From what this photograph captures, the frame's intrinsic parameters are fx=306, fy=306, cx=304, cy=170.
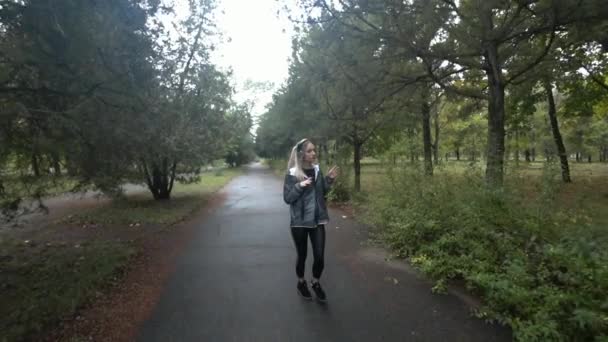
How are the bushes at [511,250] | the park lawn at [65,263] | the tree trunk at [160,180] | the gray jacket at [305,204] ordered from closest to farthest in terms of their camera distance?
the bushes at [511,250], the park lawn at [65,263], the gray jacket at [305,204], the tree trunk at [160,180]

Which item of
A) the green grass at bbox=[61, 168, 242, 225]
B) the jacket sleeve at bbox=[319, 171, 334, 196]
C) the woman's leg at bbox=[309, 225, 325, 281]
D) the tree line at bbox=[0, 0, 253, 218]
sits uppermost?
the tree line at bbox=[0, 0, 253, 218]

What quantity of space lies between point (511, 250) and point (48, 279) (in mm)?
6435

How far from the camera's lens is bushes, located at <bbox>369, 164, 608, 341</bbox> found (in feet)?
9.08

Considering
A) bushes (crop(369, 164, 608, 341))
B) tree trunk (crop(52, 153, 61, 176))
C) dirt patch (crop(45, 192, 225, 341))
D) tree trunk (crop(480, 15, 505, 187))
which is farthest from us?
tree trunk (crop(480, 15, 505, 187))

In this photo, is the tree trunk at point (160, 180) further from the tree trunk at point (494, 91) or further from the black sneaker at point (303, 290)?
the tree trunk at point (494, 91)

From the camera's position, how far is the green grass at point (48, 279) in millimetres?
3295

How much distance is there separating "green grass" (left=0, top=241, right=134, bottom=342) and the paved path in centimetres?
100

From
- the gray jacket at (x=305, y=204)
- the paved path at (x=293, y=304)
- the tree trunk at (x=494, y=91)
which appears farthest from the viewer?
the tree trunk at (x=494, y=91)

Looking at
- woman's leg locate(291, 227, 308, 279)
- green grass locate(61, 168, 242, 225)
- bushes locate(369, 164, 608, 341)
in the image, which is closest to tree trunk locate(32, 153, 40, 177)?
green grass locate(61, 168, 242, 225)

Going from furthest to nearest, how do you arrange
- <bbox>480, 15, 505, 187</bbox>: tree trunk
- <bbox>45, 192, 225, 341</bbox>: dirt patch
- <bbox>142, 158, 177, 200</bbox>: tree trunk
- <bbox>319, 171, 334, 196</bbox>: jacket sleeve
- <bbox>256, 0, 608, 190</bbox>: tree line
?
<bbox>142, 158, 177, 200</bbox>: tree trunk
<bbox>480, 15, 505, 187</bbox>: tree trunk
<bbox>256, 0, 608, 190</bbox>: tree line
<bbox>319, 171, 334, 196</bbox>: jacket sleeve
<bbox>45, 192, 225, 341</bbox>: dirt patch

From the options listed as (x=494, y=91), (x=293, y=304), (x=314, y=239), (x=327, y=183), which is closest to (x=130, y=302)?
(x=293, y=304)

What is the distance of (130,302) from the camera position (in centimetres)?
388

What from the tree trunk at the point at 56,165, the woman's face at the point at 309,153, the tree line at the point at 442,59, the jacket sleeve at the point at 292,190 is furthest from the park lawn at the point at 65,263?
the tree line at the point at 442,59

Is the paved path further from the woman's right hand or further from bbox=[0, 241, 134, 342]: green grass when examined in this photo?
the woman's right hand
